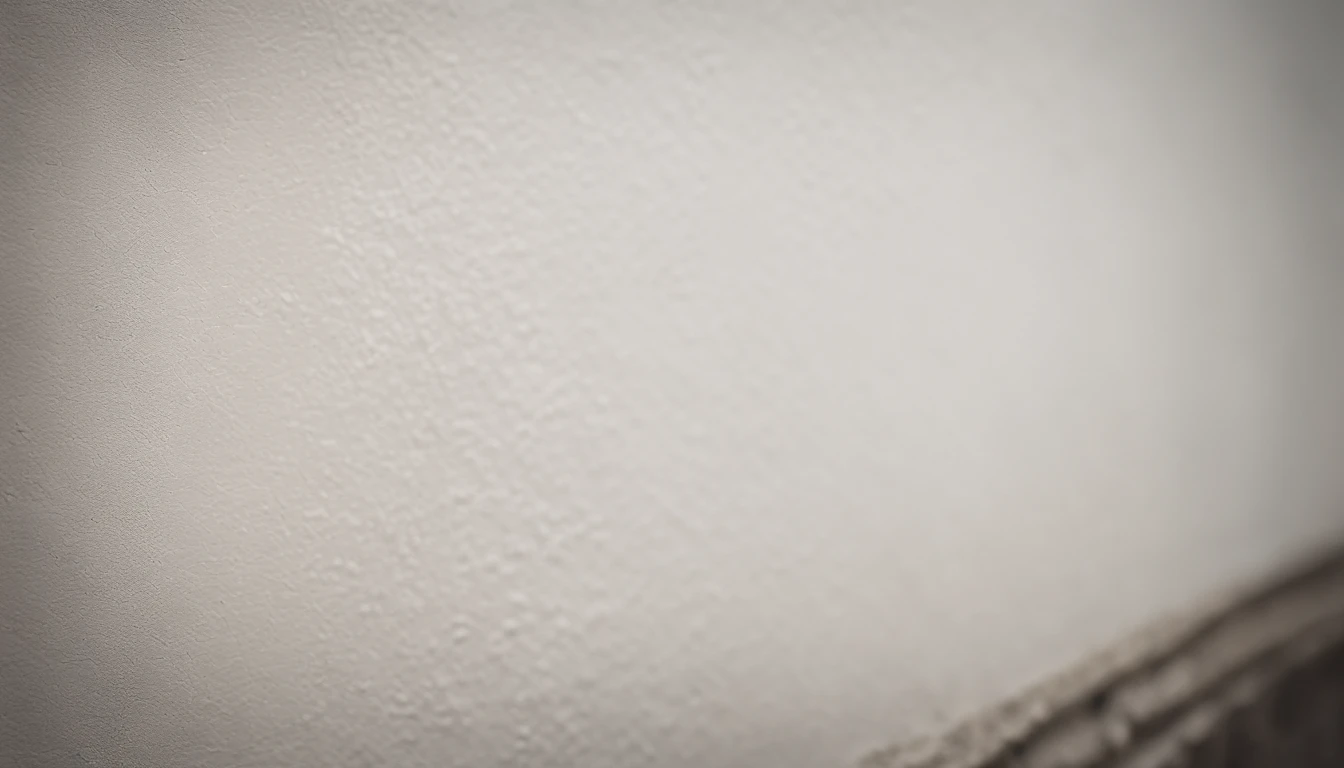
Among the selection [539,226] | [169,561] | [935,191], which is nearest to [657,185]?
[539,226]

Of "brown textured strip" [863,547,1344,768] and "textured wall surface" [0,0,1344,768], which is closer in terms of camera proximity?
"textured wall surface" [0,0,1344,768]

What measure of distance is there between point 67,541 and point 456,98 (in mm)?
362

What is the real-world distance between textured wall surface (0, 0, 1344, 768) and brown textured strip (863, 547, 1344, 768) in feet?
0.11

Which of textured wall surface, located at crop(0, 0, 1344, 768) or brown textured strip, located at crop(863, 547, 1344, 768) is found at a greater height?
textured wall surface, located at crop(0, 0, 1344, 768)

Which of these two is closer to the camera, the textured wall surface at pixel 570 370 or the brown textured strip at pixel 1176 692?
the textured wall surface at pixel 570 370

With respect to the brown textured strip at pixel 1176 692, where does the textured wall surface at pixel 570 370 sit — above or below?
above

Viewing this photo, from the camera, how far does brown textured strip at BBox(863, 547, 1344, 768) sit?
3.18 ft

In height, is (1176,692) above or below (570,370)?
below

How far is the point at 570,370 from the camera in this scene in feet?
2.30

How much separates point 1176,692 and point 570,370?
90 cm

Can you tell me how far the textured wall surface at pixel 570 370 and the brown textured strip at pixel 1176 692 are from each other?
3 cm

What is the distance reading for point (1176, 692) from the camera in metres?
1.13

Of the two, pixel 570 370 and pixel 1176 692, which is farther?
pixel 1176 692

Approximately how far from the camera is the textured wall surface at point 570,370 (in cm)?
54
